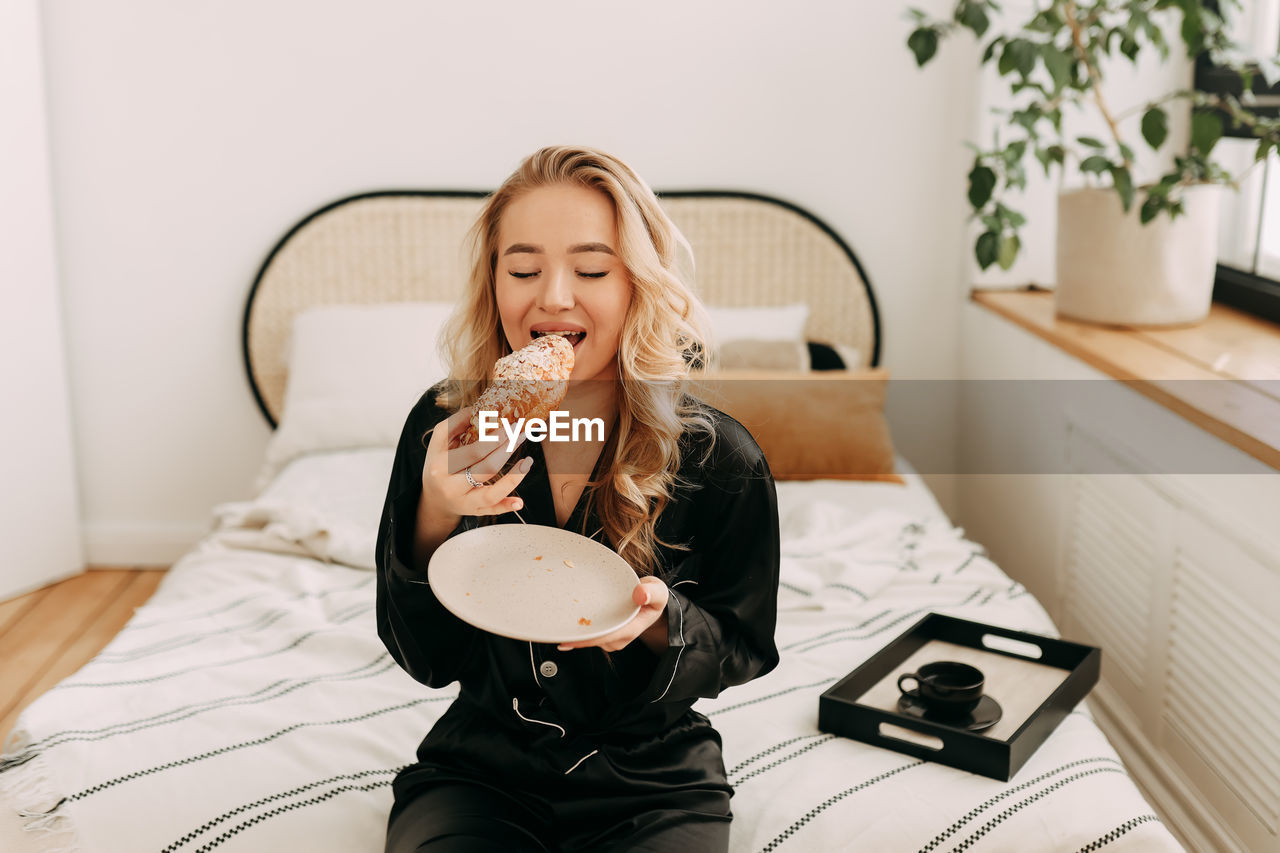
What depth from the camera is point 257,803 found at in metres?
1.38

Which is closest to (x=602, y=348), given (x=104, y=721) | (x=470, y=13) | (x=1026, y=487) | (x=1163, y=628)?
(x=104, y=721)

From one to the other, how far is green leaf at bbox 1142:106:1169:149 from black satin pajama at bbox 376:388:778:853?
131cm

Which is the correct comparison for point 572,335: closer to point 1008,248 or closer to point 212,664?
point 212,664

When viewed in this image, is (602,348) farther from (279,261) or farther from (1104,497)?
(279,261)

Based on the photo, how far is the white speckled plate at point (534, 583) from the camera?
101 centimetres

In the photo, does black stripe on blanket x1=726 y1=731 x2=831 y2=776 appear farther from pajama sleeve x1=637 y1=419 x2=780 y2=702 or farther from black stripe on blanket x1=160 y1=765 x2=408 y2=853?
black stripe on blanket x1=160 y1=765 x2=408 y2=853

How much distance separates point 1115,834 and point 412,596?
86cm

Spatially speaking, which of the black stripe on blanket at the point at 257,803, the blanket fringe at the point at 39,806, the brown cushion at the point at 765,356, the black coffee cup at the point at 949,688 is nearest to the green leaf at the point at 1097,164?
the brown cushion at the point at 765,356

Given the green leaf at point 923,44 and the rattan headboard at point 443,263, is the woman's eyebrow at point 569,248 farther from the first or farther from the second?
the rattan headboard at point 443,263

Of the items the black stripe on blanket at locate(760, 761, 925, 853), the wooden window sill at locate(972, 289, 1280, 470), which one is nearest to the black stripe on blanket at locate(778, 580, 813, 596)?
the black stripe on blanket at locate(760, 761, 925, 853)

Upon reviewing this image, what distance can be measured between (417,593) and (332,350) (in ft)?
5.63

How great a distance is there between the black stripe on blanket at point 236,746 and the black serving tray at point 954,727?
586 mm

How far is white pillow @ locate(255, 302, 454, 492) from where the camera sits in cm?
271

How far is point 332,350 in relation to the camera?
9.10 ft
